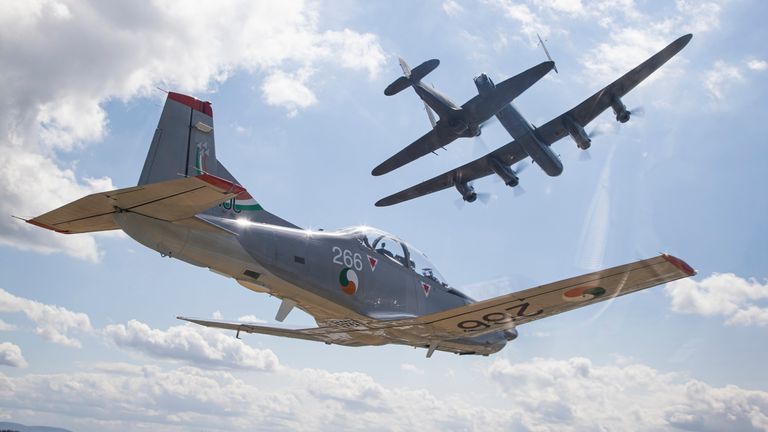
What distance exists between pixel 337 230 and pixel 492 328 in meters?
3.99

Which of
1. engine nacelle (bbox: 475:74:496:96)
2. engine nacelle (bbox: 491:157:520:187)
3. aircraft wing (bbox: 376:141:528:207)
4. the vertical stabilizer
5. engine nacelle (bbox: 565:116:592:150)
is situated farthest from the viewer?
aircraft wing (bbox: 376:141:528:207)

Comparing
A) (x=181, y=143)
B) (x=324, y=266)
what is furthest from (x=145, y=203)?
(x=324, y=266)

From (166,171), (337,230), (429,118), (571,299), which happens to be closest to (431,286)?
(337,230)

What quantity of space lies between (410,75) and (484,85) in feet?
12.8

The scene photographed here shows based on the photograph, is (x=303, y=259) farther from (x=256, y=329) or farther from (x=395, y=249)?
(x=256, y=329)

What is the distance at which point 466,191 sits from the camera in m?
34.9

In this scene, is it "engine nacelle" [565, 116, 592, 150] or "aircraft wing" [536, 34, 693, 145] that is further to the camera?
"engine nacelle" [565, 116, 592, 150]

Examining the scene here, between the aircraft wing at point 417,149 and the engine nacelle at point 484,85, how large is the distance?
2840 millimetres

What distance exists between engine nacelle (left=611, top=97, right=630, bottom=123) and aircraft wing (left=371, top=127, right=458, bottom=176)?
843cm

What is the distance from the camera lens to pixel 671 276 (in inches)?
385

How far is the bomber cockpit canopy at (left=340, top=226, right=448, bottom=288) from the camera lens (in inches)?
523

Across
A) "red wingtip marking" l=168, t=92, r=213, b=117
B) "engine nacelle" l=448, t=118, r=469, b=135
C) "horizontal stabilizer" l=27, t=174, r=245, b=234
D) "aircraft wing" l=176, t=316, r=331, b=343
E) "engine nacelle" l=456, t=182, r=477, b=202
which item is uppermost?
"engine nacelle" l=448, t=118, r=469, b=135

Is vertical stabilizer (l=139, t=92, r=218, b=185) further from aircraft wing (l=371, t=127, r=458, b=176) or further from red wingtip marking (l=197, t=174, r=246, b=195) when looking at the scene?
aircraft wing (l=371, t=127, r=458, b=176)

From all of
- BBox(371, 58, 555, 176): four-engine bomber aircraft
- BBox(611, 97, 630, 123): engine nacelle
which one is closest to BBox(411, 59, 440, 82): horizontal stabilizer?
BBox(371, 58, 555, 176): four-engine bomber aircraft
